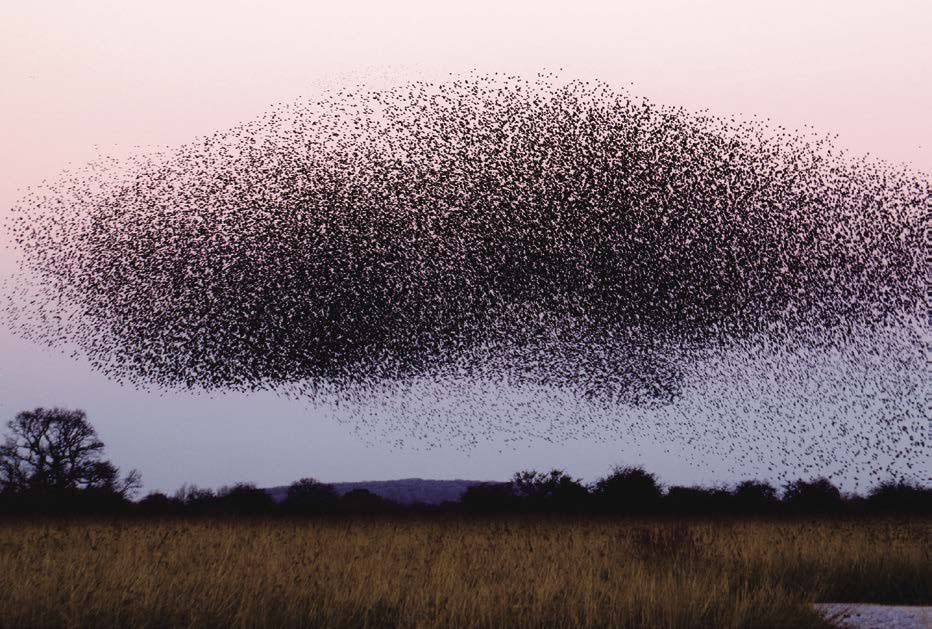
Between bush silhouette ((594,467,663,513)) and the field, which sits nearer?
the field

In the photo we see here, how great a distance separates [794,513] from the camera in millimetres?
22109

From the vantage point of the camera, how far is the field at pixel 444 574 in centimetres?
812

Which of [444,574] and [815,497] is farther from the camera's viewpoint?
[815,497]

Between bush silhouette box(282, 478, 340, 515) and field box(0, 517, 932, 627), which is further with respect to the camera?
bush silhouette box(282, 478, 340, 515)

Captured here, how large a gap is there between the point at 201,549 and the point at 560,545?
14.6 feet

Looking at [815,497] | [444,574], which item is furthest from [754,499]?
[444,574]

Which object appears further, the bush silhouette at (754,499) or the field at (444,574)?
the bush silhouette at (754,499)

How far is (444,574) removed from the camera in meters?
9.77

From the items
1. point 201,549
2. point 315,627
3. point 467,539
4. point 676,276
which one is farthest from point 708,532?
point 315,627

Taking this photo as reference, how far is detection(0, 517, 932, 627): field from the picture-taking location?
8.12 m

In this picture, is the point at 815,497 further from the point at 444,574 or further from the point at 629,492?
the point at 444,574

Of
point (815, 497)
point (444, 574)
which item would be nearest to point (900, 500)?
point (815, 497)

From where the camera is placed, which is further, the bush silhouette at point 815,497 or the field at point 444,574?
the bush silhouette at point 815,497

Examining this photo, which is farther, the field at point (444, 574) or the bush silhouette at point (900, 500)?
the bush silhouette at point (900, 500)
